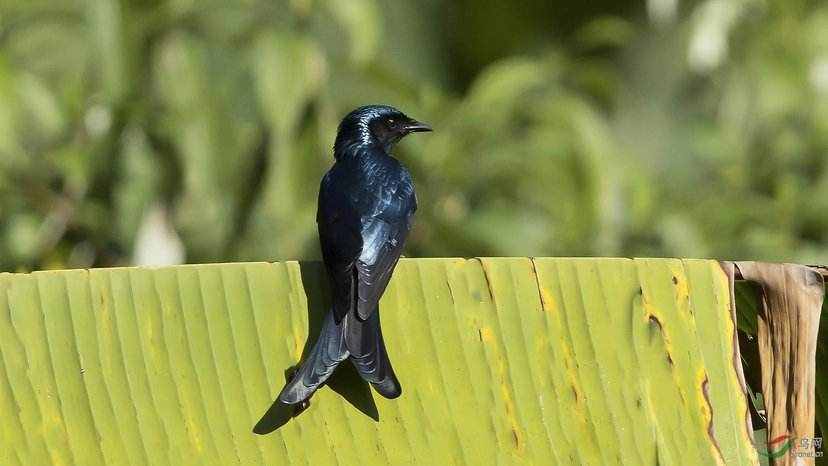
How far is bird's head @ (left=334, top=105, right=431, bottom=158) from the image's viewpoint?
408 cm

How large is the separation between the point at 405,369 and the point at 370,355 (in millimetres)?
111

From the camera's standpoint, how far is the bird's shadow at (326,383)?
9.16ft

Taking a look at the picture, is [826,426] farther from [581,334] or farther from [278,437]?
[278,437]

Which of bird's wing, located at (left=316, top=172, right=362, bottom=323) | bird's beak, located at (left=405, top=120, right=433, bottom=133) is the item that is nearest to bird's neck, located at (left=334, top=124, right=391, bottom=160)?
bird's beak, located at (left=405, top=120, right=433, bottom=133)

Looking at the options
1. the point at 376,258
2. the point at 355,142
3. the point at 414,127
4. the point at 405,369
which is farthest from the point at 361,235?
the point at 414,127

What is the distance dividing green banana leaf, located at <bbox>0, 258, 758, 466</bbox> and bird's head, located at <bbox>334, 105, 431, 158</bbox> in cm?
112

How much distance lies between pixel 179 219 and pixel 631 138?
268cm

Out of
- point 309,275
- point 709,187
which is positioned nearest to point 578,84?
point 709,187

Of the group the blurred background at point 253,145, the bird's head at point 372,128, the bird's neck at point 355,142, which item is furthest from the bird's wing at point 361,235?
the blurred background at point 253,145

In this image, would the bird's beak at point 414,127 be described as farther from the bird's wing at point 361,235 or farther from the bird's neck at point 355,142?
the bird's wing at point 361,235

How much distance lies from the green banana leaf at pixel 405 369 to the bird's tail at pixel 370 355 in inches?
3.1

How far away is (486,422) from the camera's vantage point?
9.35 ft

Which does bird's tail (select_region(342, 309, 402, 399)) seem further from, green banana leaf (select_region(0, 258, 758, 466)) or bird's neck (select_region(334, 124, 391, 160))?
bird's neck (select_region(334, 124, 391, 160))

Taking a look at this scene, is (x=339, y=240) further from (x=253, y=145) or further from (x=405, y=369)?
(x=253, y=145)
